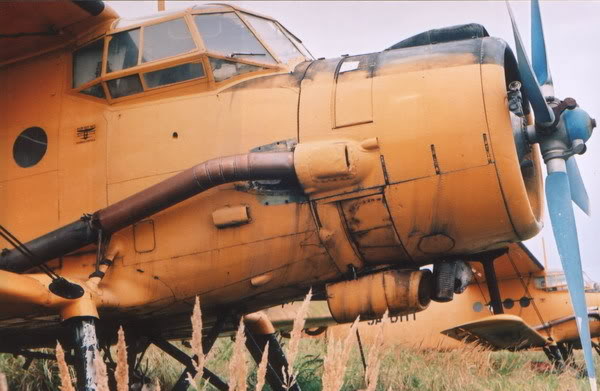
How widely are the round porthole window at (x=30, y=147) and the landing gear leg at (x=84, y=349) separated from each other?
136 cm

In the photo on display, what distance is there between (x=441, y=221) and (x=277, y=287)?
1207 mm

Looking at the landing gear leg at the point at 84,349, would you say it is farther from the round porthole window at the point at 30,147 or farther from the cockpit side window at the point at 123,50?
the cockpit side window at the point at 123,50

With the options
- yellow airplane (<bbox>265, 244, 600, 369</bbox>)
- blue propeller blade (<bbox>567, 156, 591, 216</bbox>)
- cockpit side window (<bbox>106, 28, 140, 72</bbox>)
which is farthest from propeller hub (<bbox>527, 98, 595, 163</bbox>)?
yellow airplane (<bbox>265, 244, 600, 369</bbox>)

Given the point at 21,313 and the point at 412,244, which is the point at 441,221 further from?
the point at 21,313

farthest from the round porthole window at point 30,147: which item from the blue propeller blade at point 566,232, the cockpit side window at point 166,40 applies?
the blue propeller blade at point 566,232

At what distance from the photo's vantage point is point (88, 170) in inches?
212

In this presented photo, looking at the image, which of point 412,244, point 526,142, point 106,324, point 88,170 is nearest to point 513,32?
point 526,142

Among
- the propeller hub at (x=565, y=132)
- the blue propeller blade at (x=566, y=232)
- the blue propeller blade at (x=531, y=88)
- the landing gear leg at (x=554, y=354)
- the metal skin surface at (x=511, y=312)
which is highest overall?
the blue propeller blade at (x=531, y=88)

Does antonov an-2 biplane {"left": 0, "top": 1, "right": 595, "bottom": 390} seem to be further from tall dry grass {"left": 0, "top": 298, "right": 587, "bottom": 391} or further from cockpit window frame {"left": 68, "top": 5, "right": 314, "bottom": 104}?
tall dry grass {"left": 0, "top": 298, "right": 587, "bottom": 391}

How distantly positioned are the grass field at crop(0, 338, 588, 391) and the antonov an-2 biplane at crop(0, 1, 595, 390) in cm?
114

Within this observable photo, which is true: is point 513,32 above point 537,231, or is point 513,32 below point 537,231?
above

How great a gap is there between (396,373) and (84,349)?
11.1 feet

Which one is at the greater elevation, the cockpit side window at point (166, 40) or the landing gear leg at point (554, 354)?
the cockpit side window at point (166, 40)

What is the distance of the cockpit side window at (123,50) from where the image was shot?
17.9ft
